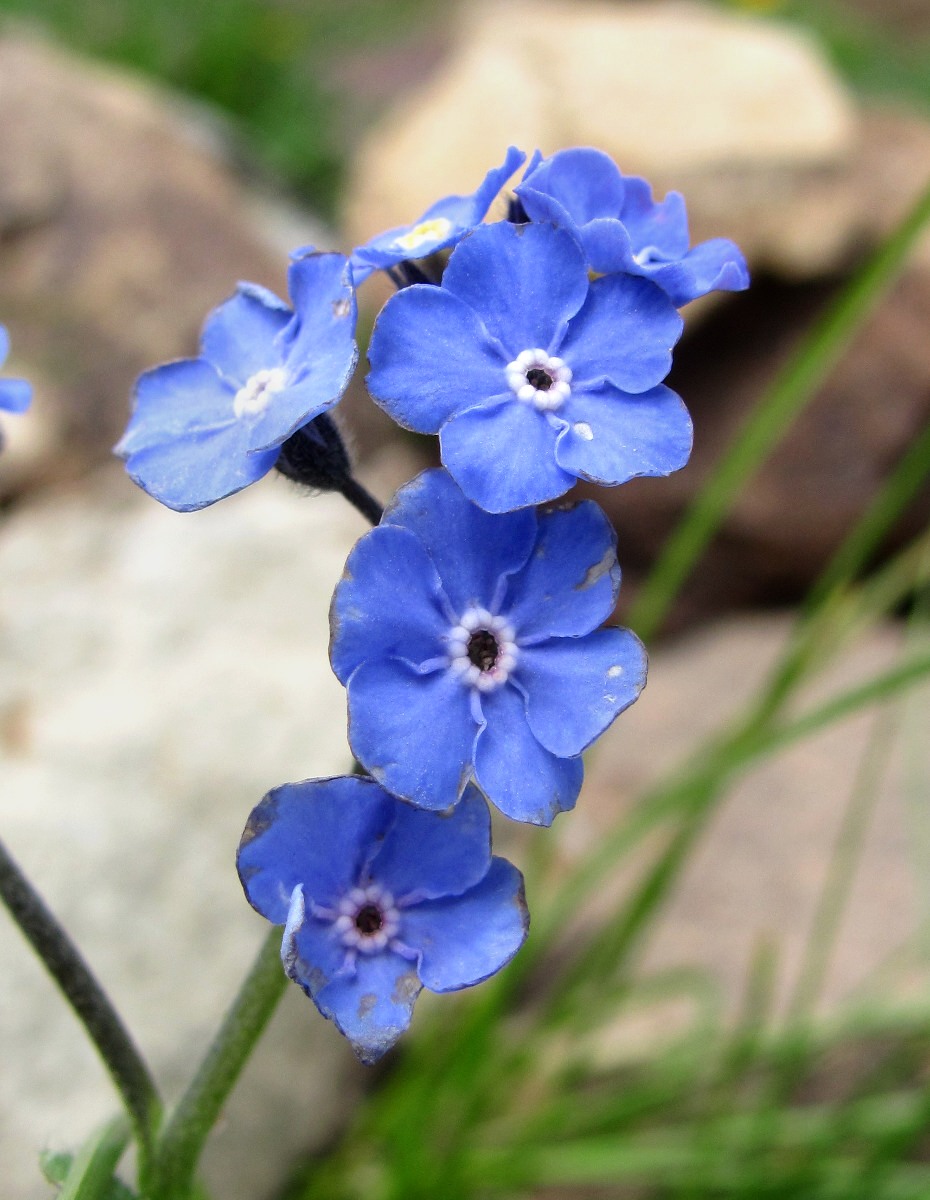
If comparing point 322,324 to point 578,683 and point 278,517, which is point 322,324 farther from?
point 278,517

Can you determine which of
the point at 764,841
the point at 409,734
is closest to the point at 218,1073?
the point at 409,734

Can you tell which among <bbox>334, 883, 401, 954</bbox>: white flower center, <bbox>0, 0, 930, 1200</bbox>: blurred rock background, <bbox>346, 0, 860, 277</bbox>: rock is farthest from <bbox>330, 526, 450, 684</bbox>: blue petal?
<bbox>346, 0, 860, 277</bbox>: rock

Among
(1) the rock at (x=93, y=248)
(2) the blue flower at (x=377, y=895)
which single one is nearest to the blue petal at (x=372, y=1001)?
(2) the blue flower at (x=377, y=895)

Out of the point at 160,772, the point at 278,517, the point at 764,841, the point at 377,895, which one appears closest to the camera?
the point at 377,895

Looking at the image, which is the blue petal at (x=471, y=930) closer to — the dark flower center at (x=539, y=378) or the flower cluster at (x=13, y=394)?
the dark flower center at (x=539, y=378)

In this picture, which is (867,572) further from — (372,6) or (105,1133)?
(372,6)
